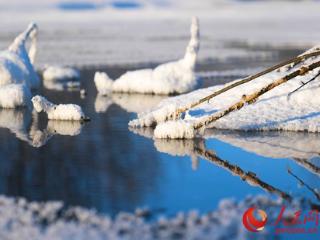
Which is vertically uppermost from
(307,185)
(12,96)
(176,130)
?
(12,96)

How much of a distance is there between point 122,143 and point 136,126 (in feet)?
7.12

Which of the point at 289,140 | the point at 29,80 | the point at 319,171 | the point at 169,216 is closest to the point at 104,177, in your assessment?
the point at 169,216

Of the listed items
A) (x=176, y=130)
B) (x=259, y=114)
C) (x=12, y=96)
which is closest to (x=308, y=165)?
(x=176, y=130)

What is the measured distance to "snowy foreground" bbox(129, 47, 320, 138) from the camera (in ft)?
54.3

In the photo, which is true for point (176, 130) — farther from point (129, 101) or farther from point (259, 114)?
point (129, 101)

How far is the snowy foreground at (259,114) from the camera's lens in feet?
54.3

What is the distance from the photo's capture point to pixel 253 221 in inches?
397

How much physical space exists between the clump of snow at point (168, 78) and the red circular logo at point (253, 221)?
15.4 metres

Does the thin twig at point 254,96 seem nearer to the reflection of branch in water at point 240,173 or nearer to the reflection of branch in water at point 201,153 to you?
the reflection of branch in water at point 201,153

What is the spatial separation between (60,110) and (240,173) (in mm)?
7252

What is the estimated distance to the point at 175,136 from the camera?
53.4ft

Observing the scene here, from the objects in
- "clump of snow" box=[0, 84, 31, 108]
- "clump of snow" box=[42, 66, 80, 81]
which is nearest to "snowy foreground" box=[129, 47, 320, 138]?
"clump of snow" box=[0, 84, 31, 108]

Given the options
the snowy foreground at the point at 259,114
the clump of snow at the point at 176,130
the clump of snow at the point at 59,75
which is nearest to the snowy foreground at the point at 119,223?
the clump of snow at the point at 176,130

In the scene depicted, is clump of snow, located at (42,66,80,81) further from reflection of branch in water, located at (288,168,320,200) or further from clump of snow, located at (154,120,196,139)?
reflection of branch in water, located at (288,168,320,200)
